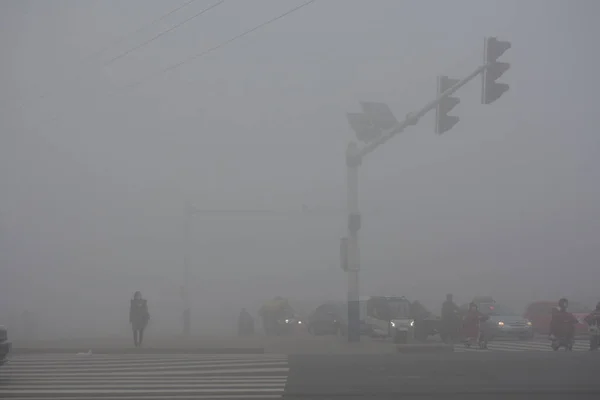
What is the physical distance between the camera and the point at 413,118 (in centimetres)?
1916

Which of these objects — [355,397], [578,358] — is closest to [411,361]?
[578,358]

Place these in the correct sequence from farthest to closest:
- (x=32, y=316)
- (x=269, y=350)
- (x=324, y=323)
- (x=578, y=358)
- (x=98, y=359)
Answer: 1. (x=32, y=316)
2. (x=324, y=323)
3. (x=269, y=350)
4. (x=98, y=359)
5. (x=578, y=358)

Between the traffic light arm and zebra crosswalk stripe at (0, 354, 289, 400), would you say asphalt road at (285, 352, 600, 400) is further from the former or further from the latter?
the traffic light arm

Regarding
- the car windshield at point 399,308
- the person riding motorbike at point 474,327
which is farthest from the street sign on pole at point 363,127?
the car windshield at point 399,308

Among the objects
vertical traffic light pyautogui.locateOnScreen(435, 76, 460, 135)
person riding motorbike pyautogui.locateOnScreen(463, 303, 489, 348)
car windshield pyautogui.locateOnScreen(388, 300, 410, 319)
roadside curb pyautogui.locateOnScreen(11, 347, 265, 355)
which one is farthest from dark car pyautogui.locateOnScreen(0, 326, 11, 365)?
car windshield pyautogui.locateOnScreen(388, 300, 410, 319)

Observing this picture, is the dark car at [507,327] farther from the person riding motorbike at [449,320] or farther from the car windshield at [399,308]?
the car windshield at [399,308]

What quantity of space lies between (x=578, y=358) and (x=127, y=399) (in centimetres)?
1078

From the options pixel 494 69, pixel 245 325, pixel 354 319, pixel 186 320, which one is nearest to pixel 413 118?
pixel 494 69

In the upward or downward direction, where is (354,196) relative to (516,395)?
upward

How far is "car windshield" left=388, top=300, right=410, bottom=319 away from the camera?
93.4ft

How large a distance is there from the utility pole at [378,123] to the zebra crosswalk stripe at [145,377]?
4117 millimetres

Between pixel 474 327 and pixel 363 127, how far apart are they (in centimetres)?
769

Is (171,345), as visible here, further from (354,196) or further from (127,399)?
(127,399)

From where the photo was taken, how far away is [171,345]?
22469 millimetres
